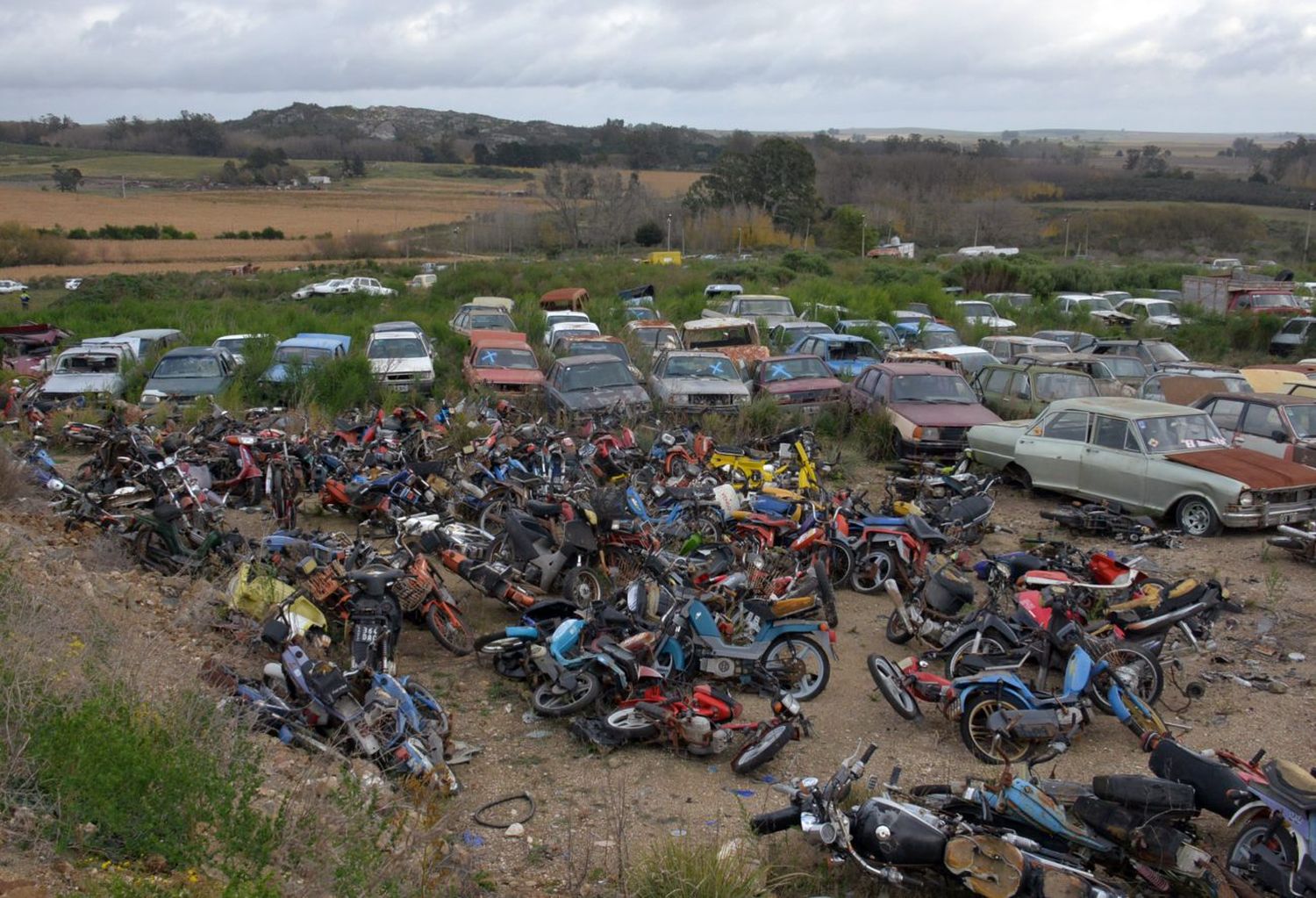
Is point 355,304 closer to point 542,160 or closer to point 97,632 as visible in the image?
point 97,632

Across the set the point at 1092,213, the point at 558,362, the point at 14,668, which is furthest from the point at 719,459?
the point at 1092,213

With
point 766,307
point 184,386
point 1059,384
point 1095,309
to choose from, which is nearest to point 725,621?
point 1059,384

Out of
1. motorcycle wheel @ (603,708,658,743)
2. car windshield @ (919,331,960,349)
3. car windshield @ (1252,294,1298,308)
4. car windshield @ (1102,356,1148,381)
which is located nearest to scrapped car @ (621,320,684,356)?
car windshield @ (919,331,960,349)

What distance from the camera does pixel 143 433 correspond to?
11.5m

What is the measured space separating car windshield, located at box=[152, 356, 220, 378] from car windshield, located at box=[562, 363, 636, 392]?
6375mm

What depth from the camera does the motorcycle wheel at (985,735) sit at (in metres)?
6.94

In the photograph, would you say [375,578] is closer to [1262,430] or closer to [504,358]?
[504,358]

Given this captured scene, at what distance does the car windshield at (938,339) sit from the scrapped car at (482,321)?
31.2ft

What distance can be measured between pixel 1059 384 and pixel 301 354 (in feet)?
43.6

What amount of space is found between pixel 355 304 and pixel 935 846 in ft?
96.2

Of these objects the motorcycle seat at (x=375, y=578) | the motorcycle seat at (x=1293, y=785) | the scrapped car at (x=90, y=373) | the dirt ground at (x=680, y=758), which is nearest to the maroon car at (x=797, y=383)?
the dirt ground at (x=680, y=758)

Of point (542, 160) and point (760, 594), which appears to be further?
point (542, 160)

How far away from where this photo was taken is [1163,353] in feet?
74.4

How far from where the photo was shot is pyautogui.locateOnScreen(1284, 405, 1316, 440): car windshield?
13.2m
